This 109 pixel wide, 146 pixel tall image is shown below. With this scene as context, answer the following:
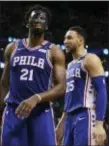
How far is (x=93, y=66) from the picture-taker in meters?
3.95

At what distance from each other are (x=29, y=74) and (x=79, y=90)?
825 millimetres

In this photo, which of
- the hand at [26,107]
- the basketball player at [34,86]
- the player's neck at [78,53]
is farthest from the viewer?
the player's neck at [78,53]

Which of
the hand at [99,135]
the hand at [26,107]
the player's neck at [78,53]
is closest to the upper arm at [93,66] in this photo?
the player's neck at [78,53]

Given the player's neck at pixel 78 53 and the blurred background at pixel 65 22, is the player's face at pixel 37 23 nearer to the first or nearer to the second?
the player's neck at pixel 78 53

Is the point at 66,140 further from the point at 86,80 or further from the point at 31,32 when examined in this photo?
the point at 31,32

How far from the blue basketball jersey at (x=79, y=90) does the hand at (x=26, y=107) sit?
2.96ft

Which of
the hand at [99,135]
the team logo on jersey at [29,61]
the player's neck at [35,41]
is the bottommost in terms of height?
the hand at [99,135]

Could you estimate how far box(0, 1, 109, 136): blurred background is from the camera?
8.67 metres

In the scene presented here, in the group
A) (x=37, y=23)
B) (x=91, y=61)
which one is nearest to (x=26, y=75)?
(x=37, y=23)

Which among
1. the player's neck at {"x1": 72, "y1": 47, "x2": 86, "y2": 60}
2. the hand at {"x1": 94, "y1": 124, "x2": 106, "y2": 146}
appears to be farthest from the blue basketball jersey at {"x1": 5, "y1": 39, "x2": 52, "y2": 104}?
the player's neck at {"x1": 72, "y1": 47, "x2": 86, "y2": 60}

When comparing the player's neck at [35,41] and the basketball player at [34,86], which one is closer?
the basketball player at [34,86]

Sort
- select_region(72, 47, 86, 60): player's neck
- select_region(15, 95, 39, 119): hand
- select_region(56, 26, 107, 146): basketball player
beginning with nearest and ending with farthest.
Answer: select_region(15, 95, 39, 119): hand, select_region(56, 26, 107, 146): basketball player, select_region(72, 47, 86, 60): player's neck

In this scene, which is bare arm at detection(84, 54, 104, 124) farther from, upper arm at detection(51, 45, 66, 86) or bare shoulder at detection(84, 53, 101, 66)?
upper arm at detection(51, 45, 66, 86)

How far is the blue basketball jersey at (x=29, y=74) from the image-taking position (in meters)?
3.30
